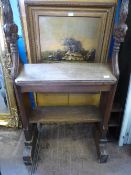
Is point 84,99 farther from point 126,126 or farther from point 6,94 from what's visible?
point 6,94

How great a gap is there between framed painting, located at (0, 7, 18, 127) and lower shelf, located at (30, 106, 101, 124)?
325 mm

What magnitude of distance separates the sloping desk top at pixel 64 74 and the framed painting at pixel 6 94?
0.96 feet

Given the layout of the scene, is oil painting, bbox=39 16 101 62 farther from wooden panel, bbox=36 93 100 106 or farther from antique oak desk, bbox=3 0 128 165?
wooden panel, bbox=36 93 100 106

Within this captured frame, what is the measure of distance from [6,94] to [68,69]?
0.76m

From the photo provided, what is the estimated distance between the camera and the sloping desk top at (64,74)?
1313 millimetres

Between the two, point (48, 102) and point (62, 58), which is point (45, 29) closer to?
point (62, 58)

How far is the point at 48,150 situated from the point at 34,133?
0.70ft

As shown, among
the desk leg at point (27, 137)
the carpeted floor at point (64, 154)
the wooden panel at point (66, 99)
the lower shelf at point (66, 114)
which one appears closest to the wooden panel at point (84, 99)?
the wooden panel at point (66, 99)

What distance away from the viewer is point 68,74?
1377 millimetres

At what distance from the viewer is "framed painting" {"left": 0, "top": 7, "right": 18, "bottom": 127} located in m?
1.67

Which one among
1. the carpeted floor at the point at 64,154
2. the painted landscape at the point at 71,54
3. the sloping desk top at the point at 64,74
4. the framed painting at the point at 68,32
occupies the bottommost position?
the carpeted floor at the point at 64,154

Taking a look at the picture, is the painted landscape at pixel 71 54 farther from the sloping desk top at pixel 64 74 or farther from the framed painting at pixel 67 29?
the sloping desk top at pixel 64 74

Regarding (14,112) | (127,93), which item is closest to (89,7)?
Answer: (127,93)

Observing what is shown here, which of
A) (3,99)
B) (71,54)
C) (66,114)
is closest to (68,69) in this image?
(71,54)
